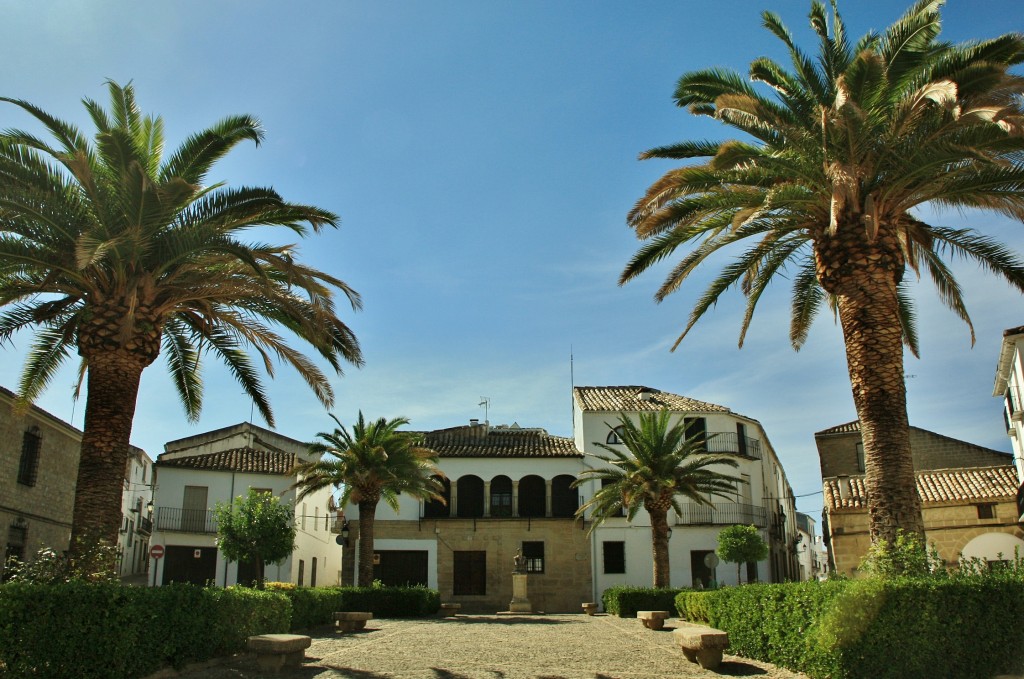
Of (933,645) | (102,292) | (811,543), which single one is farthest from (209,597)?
(811,543)

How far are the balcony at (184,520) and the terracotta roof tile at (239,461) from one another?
1937mm

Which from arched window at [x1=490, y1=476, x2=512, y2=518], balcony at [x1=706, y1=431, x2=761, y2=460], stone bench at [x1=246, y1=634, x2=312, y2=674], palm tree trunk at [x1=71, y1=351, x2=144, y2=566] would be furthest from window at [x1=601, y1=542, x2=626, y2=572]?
palm tree trunk at [x1=71, y1=351, x2=144, y2=566]

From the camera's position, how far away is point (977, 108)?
34.1ft

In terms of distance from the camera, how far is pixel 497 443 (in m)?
42.6

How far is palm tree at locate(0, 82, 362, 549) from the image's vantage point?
11.5m

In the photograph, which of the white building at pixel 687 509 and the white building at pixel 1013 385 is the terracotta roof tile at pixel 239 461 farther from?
the white building at pixel 1013 385

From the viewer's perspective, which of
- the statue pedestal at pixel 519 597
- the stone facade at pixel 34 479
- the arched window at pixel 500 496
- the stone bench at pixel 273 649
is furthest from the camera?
the arched window at pixel 500 496

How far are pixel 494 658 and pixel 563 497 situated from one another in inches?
1028

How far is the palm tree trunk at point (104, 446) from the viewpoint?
443 inches

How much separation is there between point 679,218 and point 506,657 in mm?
7644

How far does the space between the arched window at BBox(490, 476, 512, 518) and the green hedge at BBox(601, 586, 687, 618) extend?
1172cm

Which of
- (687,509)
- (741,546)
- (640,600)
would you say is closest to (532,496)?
(687,509)

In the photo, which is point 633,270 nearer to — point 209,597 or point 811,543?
point 209,597

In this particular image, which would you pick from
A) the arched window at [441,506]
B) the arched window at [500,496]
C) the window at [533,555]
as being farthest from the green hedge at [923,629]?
the arched window at [441,506]
